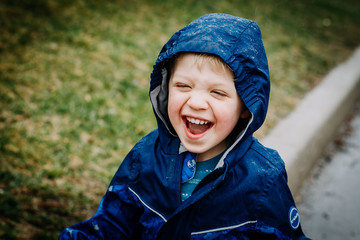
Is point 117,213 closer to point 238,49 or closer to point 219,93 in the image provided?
point 219,93

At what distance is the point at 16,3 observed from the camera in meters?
5.71

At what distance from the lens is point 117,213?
1.66m

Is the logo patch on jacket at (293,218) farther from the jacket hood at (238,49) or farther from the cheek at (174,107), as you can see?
the cheek at (174,107)

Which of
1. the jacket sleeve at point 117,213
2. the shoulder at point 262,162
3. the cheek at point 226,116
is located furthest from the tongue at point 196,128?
the jacket sleeve at point 117,213

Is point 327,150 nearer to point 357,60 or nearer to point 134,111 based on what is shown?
point 134,111

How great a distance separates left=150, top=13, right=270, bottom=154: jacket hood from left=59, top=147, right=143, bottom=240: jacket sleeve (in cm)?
63

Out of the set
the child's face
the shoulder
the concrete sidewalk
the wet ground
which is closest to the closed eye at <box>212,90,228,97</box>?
the child's face

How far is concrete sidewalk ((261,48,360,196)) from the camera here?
3.04 meters

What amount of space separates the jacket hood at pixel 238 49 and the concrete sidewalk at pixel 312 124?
154 cm

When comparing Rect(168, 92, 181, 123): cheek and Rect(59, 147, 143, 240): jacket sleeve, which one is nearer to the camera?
Rect(168, 92, 181, 123): cheek

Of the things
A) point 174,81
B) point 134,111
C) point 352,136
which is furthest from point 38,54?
Answer: point 352,136

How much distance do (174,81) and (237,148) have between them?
1.45 ft

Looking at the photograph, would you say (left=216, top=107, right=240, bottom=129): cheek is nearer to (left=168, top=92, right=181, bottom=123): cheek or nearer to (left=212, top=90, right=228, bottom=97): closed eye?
(left=212, top=90, right=228, bottom=97): closed eye

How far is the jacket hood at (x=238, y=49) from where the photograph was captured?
1.38 meters
